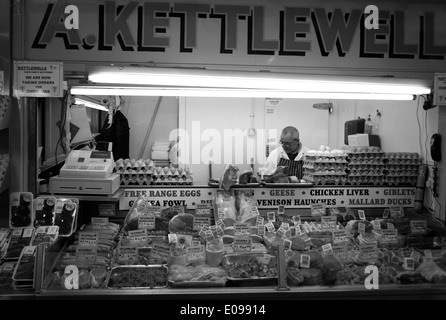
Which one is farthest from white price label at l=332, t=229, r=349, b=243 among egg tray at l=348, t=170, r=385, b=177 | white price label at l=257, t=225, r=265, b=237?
egg tray at l=348, t=170, r=385, b=177

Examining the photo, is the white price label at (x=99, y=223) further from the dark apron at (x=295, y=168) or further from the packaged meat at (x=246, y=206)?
the dark apron at (x=295, y=168)

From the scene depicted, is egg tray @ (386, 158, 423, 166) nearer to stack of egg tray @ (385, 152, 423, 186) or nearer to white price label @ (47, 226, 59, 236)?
stack of egg tray @ (385, 152, 423, 186)

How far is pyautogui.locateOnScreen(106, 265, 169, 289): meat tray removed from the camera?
9.84 ft

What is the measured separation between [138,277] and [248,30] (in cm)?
240

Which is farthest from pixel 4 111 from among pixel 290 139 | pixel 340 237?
pixel 290 139

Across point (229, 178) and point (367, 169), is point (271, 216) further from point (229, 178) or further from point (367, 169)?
point (367, 169)

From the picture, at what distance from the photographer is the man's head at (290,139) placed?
716 cm

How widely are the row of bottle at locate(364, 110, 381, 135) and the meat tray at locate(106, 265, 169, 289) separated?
488 centimetres

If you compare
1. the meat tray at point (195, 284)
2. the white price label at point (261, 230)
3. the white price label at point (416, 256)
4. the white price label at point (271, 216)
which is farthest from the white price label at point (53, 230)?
the white price label at point (416, 256)

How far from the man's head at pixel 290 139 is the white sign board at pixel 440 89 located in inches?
136

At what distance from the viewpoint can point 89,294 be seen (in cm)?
280

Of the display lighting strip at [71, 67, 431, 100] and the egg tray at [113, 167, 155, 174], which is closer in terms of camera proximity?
the display lighting strip at [71, 67, 431, 100]

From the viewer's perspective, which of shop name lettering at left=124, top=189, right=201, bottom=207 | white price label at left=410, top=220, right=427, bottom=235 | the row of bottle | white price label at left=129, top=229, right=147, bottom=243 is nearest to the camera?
white price label at left=129, top=229, right=147, bottom=243
